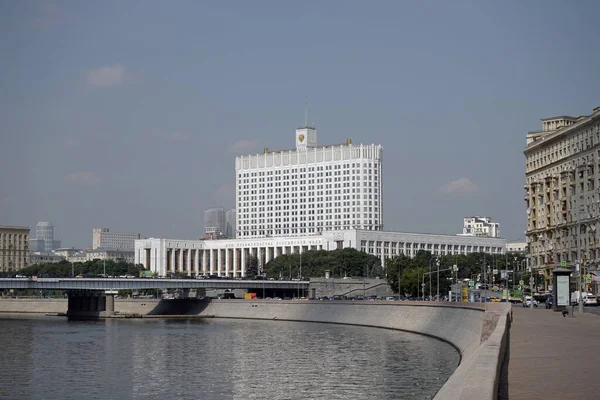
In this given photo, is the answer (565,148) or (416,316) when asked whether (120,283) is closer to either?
(416,316)

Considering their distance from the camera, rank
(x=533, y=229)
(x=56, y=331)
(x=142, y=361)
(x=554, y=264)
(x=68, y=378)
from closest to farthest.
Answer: (x=68, y=378)
(x=142, y=361)
(x=56, y=331)
(x=554, y=264)
(x=533, y=229)

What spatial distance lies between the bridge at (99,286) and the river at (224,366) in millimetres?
38767

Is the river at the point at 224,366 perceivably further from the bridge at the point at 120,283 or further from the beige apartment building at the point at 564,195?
the bridge at the point at 120,283

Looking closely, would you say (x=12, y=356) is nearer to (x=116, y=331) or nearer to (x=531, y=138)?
(x=116, y=331)

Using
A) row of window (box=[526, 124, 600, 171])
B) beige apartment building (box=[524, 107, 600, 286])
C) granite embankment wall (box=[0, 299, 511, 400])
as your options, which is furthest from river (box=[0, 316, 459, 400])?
row of window (box=[526, 124, 600, 171])

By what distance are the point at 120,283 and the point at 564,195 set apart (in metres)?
66.8

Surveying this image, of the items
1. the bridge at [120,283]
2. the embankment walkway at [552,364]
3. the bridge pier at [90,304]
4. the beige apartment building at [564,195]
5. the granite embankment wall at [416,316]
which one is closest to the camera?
the embankment walkway at [552,364]

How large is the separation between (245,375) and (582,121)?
70167 mm

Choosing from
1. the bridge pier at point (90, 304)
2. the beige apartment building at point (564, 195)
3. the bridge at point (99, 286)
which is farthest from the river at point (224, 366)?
the bridge pier at point (90, 304)

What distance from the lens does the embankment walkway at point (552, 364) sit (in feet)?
76.2

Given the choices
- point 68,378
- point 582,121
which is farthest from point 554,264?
point 68,378

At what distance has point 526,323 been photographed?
55531mm

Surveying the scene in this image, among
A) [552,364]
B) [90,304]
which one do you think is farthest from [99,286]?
[552,364]

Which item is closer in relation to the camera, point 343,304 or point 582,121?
point 582,121
